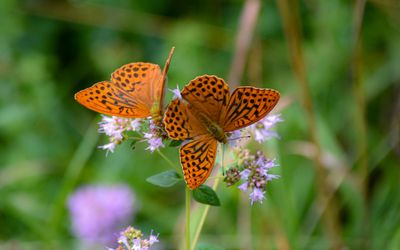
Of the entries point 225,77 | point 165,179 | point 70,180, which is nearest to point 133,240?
point 165,179

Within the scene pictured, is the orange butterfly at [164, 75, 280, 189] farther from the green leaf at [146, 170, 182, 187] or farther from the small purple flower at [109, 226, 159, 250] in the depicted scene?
the small purple flower at [109, 226, 159, 250]

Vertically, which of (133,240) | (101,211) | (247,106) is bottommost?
(101,211)

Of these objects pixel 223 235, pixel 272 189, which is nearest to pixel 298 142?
pixel 272 189

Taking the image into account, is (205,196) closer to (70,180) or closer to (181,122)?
(181,122)

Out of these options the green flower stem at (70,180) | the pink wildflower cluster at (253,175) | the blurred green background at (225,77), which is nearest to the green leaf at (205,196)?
the pink wildflower cluster at (253,175)

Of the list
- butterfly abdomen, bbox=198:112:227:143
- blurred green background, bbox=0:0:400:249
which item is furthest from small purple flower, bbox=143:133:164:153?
blurred green background, bbox=0:0:400:249

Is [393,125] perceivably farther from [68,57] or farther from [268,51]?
[68,57]
